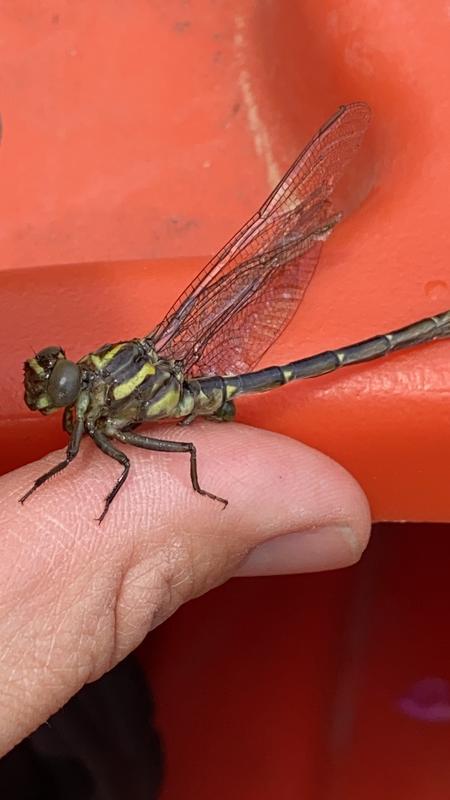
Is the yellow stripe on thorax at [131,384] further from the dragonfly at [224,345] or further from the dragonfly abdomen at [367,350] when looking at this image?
the dragonfly abdomen at [367,350]

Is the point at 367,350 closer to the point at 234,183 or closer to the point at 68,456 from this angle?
the point at 68,456

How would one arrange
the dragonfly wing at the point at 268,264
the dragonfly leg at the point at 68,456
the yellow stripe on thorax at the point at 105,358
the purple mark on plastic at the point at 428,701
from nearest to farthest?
1. the dragonfly leg at the point at 68,456
2. the yellow stripe on thorax at the point at 105,358
3. the dragonfly wing at the point at 268,264
4. the purple mark on plastic at the point at 428,701

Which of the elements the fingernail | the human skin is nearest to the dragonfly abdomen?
the human skin

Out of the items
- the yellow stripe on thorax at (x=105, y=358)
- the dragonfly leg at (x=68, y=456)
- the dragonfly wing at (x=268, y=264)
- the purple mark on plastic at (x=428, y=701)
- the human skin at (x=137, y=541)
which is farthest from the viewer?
the purple mark on plastic at (x=428, y=701)

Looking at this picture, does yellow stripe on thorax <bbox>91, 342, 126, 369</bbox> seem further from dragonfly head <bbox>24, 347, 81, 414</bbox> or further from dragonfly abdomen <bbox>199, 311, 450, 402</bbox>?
dragonfly abdomen <bbox>199, 311, 450, 402</bbox>

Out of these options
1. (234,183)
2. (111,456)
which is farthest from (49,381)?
(234,183)

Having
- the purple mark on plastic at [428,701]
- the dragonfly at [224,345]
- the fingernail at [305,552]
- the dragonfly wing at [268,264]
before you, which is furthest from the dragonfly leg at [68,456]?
the purple mark on plastic at [428,701]
